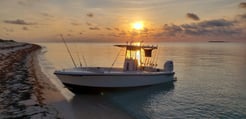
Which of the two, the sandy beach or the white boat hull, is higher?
the white boat hull

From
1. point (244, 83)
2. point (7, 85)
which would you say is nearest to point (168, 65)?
point (244, 83)

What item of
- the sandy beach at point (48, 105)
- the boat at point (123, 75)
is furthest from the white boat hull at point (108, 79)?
the sandy beach at point (48, 105)

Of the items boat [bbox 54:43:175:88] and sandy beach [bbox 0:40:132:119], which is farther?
boat [bbox 54:43:175:88]

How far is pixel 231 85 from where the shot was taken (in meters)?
23.4

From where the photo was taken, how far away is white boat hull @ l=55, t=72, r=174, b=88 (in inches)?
635

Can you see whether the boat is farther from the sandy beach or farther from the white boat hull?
the sandy beach

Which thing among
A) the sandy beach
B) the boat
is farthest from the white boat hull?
the sandy beach

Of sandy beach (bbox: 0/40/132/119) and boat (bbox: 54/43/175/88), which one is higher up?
boat (bbox: 54/43/175/88)

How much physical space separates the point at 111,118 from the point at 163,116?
10.2ft

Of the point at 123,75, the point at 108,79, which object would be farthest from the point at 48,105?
the point at 123,75

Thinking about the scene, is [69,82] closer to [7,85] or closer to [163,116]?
[7,85]

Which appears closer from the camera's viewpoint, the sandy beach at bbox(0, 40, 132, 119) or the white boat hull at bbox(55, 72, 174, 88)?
the sandy beach at bbox(0, 40, 132, 119)

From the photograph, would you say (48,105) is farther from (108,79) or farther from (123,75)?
(123,75)

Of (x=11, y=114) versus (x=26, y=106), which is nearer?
(x=11, y=114)
